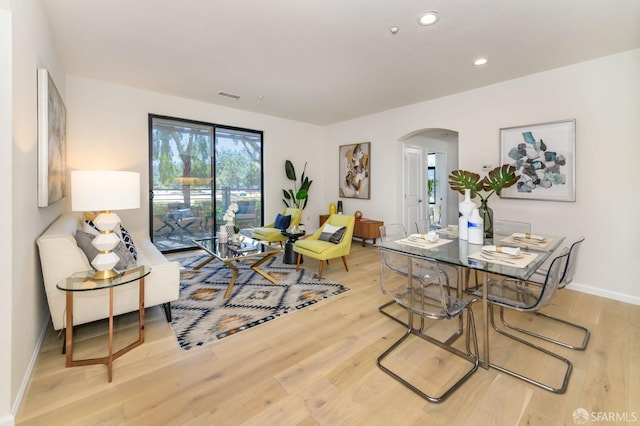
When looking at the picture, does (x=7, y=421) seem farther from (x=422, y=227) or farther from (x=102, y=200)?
(x=422, y=227)

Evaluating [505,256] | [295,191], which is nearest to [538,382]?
[505,256]

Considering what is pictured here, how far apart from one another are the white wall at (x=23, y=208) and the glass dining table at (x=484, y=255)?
2339 millimetres

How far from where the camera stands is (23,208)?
5.46ft

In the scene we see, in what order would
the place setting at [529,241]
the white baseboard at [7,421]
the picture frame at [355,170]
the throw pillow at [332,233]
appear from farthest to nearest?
the picture frame at [355,170] → the throw pillow at [332,233] → the place setting at [529,241] → the white baseboard at [7,421]

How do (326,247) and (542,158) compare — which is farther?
(326,247)

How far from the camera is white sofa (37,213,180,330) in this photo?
1913 millimetres

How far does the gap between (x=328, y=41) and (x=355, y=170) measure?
3.48 metres

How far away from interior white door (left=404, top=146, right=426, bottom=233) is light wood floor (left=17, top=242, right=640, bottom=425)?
3490mm

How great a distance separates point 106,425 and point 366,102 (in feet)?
16.4

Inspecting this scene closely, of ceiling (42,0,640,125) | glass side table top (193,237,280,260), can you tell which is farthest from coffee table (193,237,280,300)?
ceiling (42,0,640,125)

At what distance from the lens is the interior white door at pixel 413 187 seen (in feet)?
18.5

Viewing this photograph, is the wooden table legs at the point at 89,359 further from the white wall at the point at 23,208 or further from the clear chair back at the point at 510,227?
the clear chair back at the point at 510,227

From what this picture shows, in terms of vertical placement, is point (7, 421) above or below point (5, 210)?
below

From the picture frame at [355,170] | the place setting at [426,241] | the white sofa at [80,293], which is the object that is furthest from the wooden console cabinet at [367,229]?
the white sofa at [80,293]
